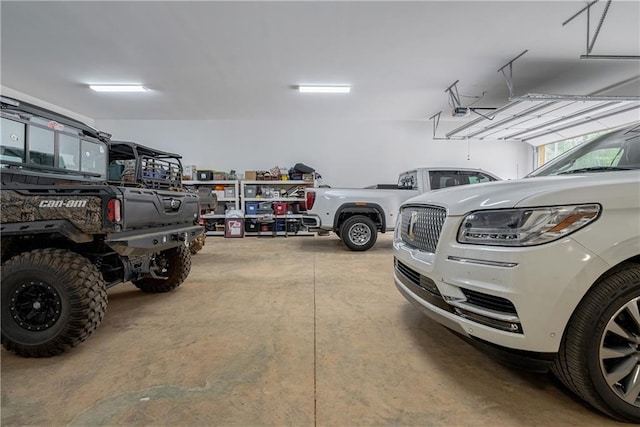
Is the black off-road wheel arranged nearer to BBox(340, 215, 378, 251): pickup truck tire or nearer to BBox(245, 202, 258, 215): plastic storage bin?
BBox(340, 215, 378, 251): pickup truck tire

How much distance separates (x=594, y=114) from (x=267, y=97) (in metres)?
8.50

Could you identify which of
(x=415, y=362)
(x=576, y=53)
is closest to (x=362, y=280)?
(x=415, y=362)

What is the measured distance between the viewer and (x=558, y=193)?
1331 mm

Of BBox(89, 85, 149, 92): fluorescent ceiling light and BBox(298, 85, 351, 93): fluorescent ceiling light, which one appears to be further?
BBox(298, 85, 351, 93): fluorescent ceiling light

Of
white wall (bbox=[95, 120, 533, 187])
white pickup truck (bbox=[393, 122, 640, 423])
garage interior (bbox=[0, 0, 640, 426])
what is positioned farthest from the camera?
white wall (bbox=[95, 120, 533, 187])

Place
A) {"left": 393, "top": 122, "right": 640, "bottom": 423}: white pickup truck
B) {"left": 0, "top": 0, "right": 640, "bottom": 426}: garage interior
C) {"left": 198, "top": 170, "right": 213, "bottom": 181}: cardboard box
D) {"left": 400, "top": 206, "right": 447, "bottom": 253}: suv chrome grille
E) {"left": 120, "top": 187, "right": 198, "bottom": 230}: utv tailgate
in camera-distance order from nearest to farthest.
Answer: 1. {"left": 393, "top": 122, "right": 640, "bottom": 423}: white pickup truck
2. {"left": 0, "top": 0, "right": 640, "bottom": 426}: garage interior
3. {"left": 400, "top": 206, "right": 447, "bottom": 253}: suv chrome grille
4. {"left": 120, "top": 187, "right": 198, "bottom": 230}: utv tailgate
5. {"left": 198, "top": 170, "right": 213, "bottom": 181}: cardboard box

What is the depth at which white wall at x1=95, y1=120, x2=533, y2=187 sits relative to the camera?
9.25 metres

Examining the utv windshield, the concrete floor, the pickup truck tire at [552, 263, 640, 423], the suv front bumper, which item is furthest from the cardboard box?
the pickup truck tire at [552, 263, 640, 423]

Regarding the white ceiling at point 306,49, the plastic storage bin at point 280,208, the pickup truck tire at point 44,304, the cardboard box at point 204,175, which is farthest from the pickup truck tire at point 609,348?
the cardboard box at point 204,175

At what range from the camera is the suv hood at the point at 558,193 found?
1.28 meters

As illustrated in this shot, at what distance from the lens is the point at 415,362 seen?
72.0 inches

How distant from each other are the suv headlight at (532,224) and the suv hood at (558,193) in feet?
0.11

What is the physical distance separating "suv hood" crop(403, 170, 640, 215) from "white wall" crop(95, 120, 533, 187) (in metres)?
7.91

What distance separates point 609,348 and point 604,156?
4.97ft
